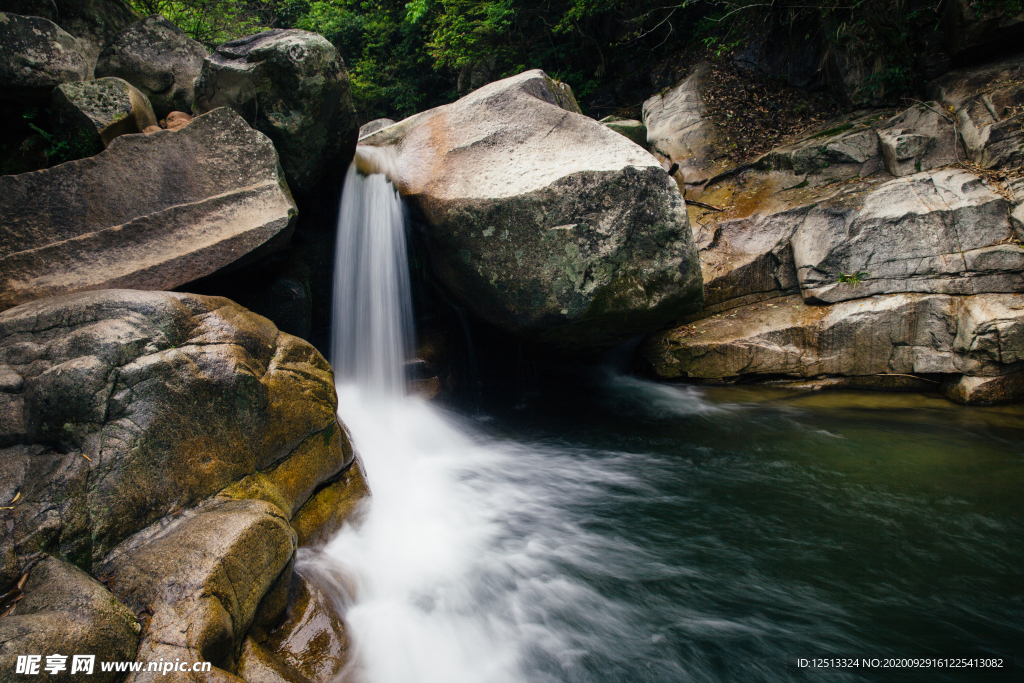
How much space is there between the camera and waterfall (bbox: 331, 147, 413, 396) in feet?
20.3

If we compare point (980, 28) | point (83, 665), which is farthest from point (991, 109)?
point (83, 665)

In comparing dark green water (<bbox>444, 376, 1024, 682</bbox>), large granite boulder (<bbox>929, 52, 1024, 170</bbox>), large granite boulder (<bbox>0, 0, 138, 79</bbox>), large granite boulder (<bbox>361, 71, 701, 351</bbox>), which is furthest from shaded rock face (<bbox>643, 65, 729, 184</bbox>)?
large granite boulder (<bbox>0, 0, 138, 79</bbox>)

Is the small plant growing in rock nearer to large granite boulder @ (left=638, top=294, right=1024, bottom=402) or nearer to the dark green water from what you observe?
large granite boulder @ (left=638, top=294, right=1024, bottom=402)

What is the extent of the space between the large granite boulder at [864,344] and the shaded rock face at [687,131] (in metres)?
3.67

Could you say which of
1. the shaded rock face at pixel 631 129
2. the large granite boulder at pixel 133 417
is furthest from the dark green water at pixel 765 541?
the shaded rock face at pixel 631 129

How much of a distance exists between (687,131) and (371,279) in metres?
7.39

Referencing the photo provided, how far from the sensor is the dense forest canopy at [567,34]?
8.17 m

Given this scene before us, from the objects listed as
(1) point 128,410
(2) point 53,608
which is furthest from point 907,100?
(2) point 53,608

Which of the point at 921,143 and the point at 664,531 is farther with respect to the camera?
the point at 921,143

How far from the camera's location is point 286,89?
A: 5234 mm

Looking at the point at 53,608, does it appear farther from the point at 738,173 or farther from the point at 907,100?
the point at 907,100

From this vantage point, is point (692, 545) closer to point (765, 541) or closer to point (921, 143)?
point (765, 541)

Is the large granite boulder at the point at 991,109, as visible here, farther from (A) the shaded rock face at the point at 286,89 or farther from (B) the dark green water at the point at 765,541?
Answer: (A) the shaded rock face at the point at 286,89

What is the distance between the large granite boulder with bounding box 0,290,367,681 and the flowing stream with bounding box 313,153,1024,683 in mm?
663
